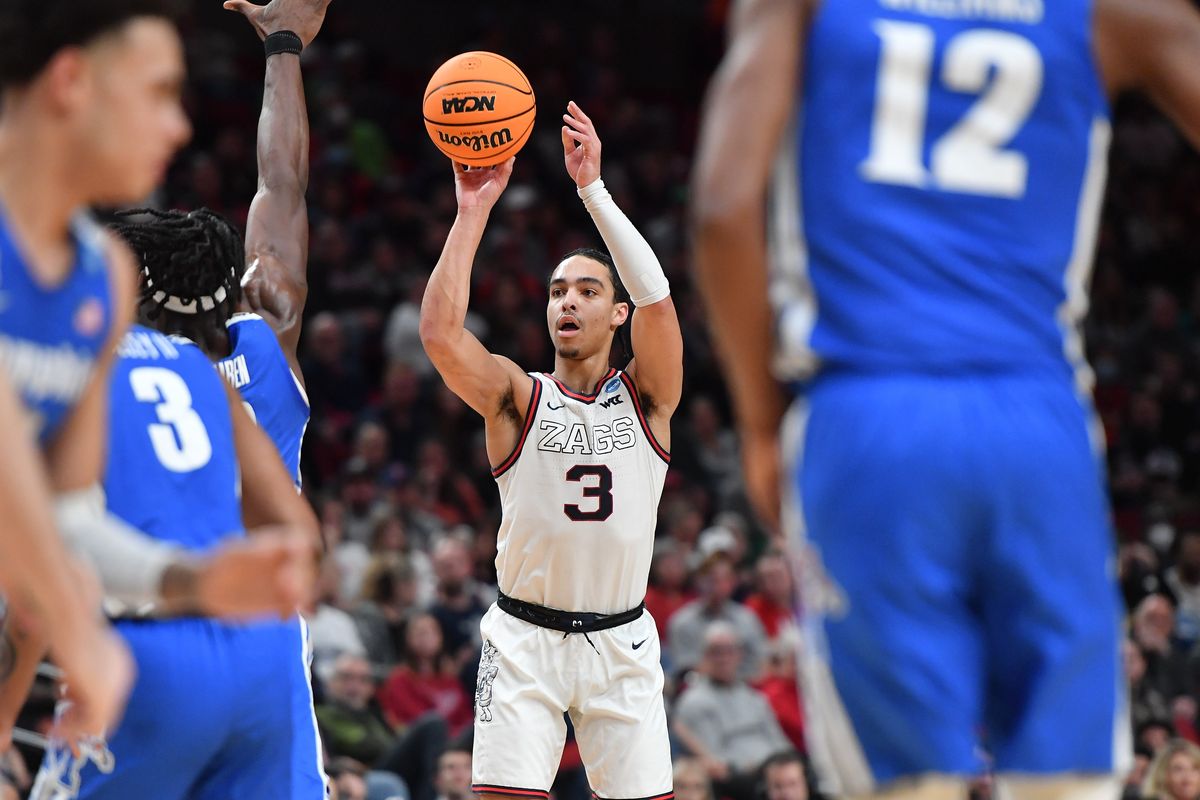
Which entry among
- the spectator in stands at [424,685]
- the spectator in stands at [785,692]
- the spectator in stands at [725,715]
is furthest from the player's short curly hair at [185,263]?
the spectator in stands at [785,692]

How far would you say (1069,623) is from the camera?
2.82 m

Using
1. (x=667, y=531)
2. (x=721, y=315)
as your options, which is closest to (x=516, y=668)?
(x=721, y=315)

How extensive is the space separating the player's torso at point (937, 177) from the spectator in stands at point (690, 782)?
6666mm

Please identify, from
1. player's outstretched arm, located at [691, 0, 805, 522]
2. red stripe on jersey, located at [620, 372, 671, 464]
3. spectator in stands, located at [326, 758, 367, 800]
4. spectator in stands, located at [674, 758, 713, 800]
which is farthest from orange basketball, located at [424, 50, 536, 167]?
spectator in stands, located at [674, 758, 713, 800]

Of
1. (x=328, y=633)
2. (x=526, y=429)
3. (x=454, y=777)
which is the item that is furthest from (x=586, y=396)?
(x=328, y=633)

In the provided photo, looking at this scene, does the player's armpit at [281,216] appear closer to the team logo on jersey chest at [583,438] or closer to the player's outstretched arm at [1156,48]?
the team logo on jersey chest at [583,438]

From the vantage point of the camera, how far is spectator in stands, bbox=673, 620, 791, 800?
10445 millimetres

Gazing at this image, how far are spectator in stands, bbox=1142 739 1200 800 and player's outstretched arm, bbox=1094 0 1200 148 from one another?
8.09 meters

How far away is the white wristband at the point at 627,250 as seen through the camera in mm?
5984

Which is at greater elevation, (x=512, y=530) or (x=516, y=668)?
(x=512, y=530)

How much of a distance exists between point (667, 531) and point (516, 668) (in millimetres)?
7839

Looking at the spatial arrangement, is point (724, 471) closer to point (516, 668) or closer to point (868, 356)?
point (516, 668)

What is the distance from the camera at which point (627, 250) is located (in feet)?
19.7

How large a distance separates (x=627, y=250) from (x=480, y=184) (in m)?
0.64
